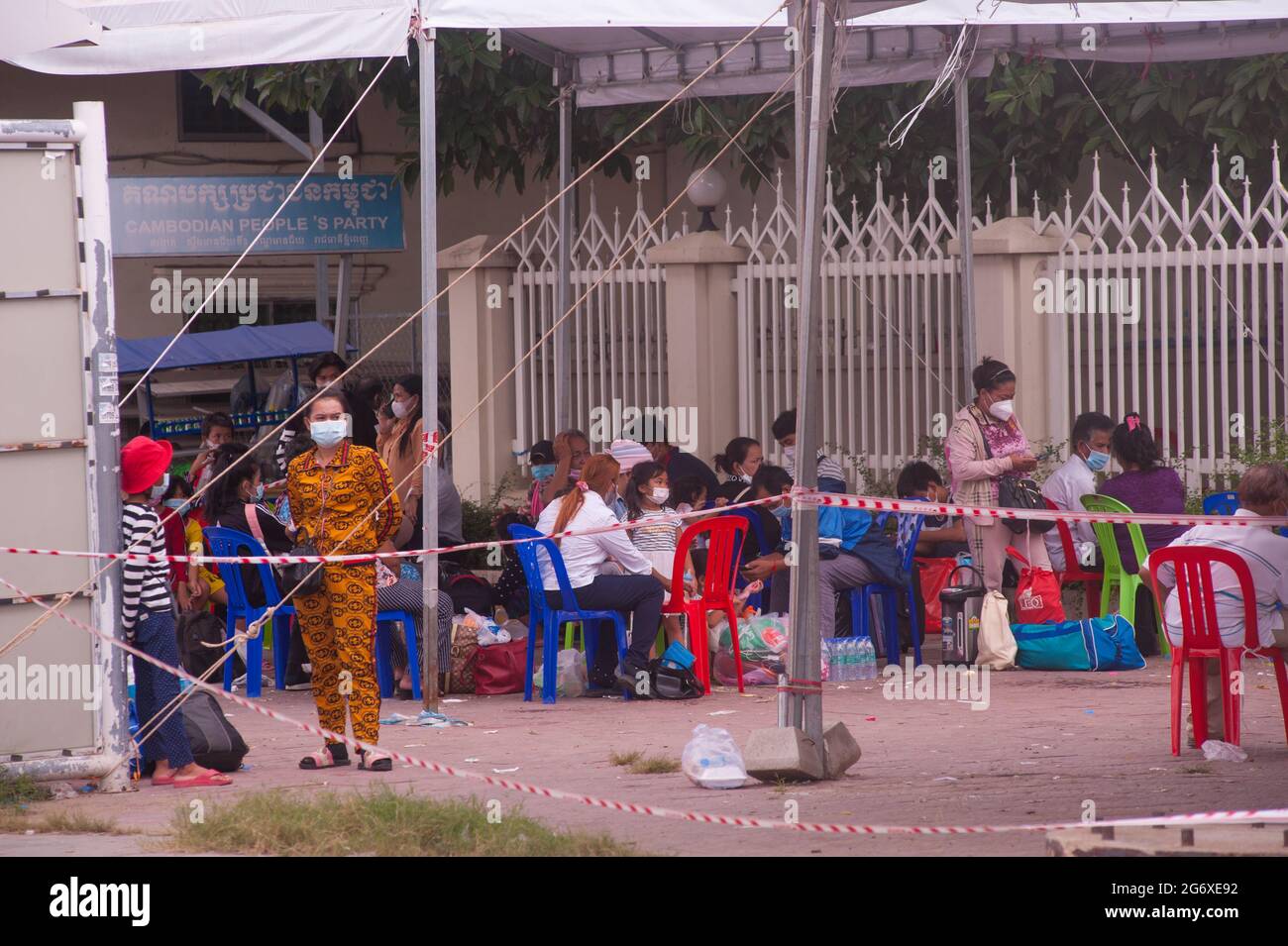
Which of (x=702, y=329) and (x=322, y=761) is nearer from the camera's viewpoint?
(x=322, y=761)

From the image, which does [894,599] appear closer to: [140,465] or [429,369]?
[429,369]

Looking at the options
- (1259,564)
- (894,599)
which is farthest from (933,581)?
(1259,564)

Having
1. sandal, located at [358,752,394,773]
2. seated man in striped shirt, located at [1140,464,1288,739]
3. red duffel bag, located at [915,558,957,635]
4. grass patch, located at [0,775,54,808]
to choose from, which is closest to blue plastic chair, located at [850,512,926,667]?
red duffel bag, located at [915,558,957,635]

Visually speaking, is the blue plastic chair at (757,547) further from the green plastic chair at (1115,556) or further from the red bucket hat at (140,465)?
the red bucket hat at (140,465)

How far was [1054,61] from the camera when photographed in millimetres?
13586

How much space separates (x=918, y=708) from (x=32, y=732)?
4.24m

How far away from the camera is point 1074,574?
34.1 ft

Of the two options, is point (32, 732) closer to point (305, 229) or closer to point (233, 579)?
point (233, 579)

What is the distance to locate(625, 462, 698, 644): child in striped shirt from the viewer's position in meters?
9.50

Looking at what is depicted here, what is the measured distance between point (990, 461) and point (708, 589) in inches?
72.5

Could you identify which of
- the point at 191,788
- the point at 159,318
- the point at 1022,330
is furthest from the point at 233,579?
the point at 159,318

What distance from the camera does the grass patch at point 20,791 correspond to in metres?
6.68

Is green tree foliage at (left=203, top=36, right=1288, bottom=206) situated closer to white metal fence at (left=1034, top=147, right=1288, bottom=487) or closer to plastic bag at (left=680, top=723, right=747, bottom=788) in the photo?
white metal fence at (left=1034, top=147, right=1288, bottom=487)

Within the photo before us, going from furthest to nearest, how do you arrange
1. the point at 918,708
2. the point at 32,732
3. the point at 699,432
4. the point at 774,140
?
1. the point at 774,140
2. the point at 699,432
3. the point at 918,708
4. the point at 32,732
